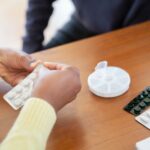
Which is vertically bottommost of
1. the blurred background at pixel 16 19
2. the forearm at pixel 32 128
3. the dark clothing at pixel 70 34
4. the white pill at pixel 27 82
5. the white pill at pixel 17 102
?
the blurred background at pixel 16 19

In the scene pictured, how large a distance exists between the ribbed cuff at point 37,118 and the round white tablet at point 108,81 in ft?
0.49

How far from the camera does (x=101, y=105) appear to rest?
28.7 inches

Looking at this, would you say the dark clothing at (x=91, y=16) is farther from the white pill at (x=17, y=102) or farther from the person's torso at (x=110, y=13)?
the white pill at (x=17, y=102)

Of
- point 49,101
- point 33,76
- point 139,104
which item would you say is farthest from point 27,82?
point 139,104

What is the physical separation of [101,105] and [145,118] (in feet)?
0.33

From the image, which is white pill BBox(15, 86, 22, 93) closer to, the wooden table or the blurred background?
the wooden table

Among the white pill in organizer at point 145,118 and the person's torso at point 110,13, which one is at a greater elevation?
the white pill in organizer at point 145,118

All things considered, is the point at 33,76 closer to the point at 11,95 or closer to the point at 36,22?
the point at 11,95

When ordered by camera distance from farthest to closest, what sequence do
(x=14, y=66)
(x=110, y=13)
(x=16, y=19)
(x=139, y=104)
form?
(x=16, y=19)
(x=110, y=13)
(x=14, y=66)
(x=139, y=104)

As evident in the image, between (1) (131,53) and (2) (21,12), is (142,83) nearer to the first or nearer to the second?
(1) (131,53)

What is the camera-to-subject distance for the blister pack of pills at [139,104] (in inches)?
27.7

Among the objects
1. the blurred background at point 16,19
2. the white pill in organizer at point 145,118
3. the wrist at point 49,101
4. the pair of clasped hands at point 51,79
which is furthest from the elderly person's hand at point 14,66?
the blurred background at point 16,19

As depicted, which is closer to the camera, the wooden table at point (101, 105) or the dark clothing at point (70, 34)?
the wooden table at point (101, 105)

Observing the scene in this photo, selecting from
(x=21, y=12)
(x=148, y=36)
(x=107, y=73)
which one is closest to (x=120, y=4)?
(x=148, y=36)
